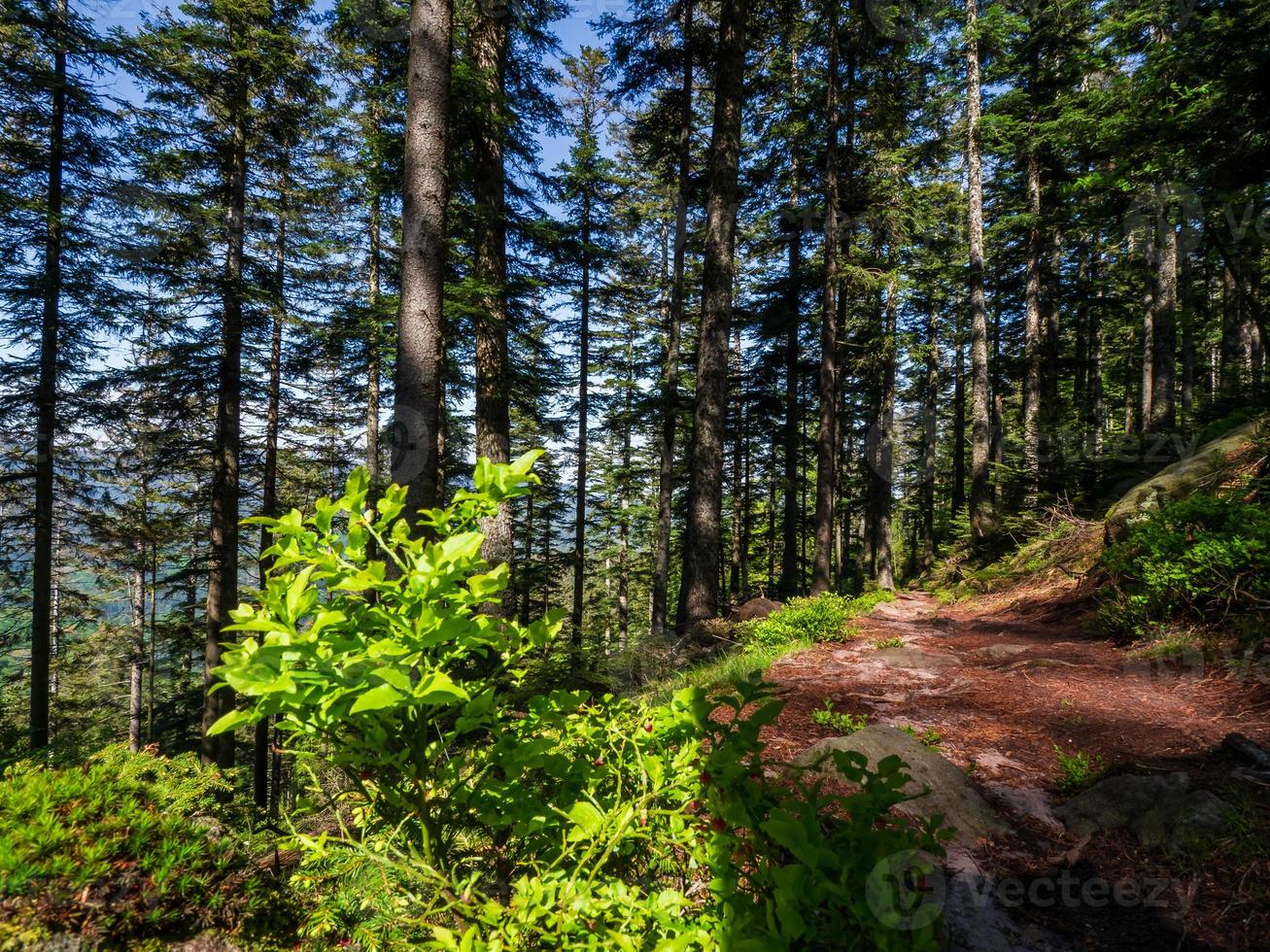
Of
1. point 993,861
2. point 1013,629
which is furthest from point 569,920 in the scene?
point 1013,629

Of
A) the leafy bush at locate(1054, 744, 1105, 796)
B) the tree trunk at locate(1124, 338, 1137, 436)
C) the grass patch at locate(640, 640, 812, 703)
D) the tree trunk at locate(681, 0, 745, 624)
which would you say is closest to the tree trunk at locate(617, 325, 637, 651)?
the tree trunk at locate(681, 0, 745, 624)

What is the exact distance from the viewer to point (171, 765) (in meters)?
2.02

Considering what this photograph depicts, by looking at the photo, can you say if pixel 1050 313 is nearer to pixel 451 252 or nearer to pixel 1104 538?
pixel 1104 538

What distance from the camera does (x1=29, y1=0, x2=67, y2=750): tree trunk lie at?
8805mm

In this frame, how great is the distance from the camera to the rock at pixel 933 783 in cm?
240

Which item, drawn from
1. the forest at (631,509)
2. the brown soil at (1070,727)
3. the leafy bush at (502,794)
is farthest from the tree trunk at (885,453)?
the leafy bush at (502,794)

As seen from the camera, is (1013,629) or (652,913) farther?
(1013,629)

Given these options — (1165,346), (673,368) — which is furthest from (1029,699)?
(1165,346)

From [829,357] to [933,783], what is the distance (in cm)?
1077

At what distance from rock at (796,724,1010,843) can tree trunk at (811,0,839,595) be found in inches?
352

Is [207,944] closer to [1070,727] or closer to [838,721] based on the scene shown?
[838,721]

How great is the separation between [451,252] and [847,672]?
745 centimetres

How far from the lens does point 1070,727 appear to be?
3.45 metres

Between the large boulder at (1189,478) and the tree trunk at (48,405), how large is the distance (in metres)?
16.5
